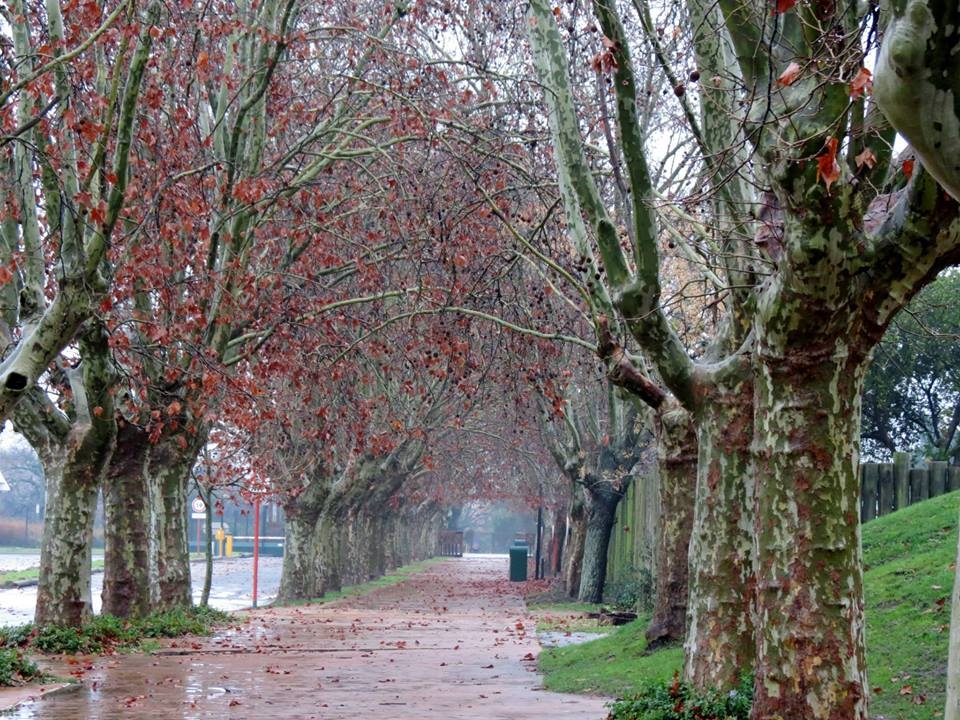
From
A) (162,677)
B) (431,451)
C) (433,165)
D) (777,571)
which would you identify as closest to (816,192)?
(777,571)

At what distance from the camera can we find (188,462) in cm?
2153

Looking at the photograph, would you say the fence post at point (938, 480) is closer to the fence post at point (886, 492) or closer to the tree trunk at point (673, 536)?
the fence post at point (886, 492)

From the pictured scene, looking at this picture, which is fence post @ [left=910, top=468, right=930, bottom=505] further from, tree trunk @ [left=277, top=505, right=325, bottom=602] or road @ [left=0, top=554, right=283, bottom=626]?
tree trunk @ [left=277, top=505, right=325, bottom=602]

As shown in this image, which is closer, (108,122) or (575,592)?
(108,122)

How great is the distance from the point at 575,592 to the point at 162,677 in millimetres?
19409

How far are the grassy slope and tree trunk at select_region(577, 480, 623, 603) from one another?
11.7m

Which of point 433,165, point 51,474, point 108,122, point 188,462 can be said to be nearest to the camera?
point 108,122

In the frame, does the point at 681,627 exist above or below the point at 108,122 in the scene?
below

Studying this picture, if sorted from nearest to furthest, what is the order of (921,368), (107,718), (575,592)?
(107,718) → (575,592) → (921,368)

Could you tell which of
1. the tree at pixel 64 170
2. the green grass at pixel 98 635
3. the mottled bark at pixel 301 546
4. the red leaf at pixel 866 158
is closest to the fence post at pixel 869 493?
the green grass at pixel 98 635

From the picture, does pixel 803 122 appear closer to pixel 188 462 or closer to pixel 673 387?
pixel 673 387

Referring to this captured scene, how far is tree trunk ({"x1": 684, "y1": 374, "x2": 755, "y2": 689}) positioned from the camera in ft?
34.8

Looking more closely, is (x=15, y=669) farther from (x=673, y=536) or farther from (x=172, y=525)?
(x=172, y=525)

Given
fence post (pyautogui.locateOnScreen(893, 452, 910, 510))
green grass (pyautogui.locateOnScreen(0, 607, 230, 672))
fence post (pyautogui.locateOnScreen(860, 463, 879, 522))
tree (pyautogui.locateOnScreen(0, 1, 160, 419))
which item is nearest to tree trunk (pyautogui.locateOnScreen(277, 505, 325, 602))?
green grass (pyautogui.locateOnScreen(0, 607, 230, 672))
